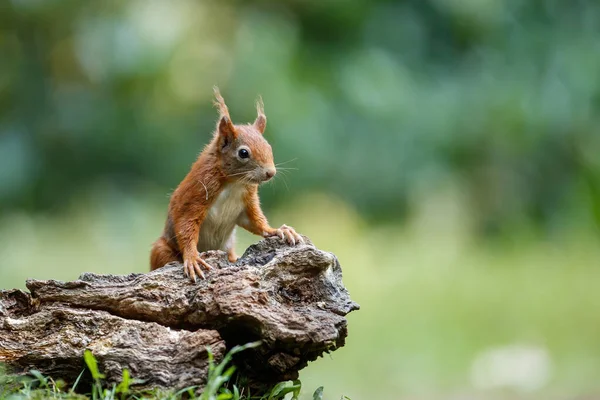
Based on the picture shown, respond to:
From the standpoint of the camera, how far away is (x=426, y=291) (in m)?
6.40

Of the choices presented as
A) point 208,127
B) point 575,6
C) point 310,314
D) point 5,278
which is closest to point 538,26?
point 575,6

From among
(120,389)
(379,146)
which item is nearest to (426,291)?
(379,146)

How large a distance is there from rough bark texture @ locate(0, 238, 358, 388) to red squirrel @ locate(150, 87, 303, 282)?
0.38 m

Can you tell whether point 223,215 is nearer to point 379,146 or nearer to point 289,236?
point 289,236

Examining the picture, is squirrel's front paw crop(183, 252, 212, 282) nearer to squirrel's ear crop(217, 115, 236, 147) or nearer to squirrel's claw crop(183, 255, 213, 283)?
squirrel's claw crop(183, 255, 213, 283)

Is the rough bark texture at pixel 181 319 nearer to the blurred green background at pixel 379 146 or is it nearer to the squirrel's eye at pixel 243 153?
the squirrel's eye at pixel 243 153

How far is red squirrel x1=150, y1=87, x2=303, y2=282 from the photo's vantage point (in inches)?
120

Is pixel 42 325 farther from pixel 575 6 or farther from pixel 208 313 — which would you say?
pixel 575 6

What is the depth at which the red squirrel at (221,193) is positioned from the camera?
3.04 meters

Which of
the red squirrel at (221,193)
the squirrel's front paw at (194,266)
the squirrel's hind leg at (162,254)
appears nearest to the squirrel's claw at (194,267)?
the squirrel's front paw at (194,266)

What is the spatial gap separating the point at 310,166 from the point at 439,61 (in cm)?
179

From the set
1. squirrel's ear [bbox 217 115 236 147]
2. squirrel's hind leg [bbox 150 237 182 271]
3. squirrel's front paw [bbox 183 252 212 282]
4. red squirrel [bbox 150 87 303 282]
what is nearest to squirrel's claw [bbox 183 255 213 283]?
squirrel's front paw [bbox 183 252 212 282]

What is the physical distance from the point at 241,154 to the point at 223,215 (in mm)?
243

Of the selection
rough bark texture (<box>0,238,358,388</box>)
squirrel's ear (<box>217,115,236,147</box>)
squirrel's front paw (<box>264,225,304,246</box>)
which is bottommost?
rough bark texture (<box>0,238,358,388</box>)
